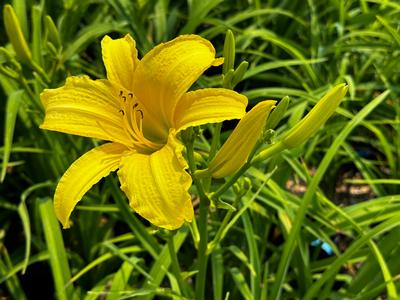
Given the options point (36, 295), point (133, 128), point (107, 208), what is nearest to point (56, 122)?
point (133, 128)

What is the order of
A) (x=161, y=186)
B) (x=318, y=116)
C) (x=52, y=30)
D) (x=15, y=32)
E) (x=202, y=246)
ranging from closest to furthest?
(x=161, y=186)
(x=318, y=116)
(x=202, y=246)
(x=15, y=32)
(x=52, y=30)

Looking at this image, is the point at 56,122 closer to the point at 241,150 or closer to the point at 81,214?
the point at 241,150

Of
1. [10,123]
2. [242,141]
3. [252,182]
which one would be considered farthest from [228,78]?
[10,123]

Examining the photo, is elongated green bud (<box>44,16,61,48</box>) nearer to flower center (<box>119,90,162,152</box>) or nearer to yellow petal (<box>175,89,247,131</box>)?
flower center (<box>119,90,162,152</box>)

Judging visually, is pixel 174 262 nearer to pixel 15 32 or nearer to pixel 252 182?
pixel 252 182

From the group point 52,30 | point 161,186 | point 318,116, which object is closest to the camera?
point 161,186

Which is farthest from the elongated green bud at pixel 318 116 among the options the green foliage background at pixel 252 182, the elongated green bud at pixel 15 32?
the elongated green bud at pixel 15 32
